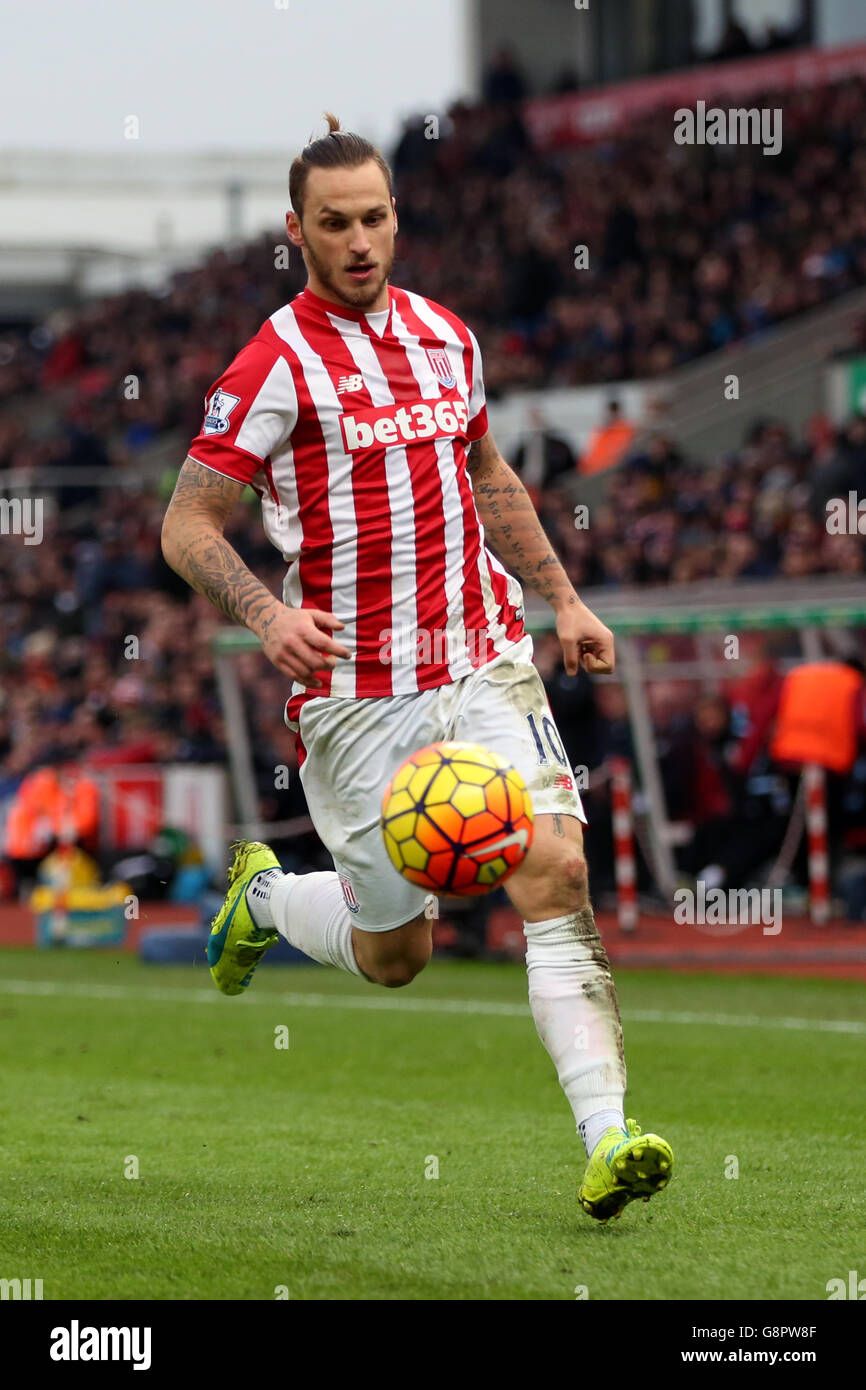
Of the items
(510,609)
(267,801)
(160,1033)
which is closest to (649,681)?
(267,801)

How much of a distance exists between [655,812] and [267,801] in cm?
344

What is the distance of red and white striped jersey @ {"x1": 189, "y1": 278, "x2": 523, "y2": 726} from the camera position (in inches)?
206

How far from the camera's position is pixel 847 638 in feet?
54.0

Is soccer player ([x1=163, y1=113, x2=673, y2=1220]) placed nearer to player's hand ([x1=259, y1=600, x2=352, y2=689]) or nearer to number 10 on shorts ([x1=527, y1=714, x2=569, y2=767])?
number 10 on shorts ([x1=527, y1=714, x2=569, y2=767])

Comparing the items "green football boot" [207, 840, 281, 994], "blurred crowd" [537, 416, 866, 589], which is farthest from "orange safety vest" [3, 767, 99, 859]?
"green football boot" [207, 840, 281, 994]

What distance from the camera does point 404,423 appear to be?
5.37 metres

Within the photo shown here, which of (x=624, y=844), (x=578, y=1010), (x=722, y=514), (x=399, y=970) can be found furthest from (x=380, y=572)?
(x=722, y=514)

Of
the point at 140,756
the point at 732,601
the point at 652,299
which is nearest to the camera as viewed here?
the point at 732,601

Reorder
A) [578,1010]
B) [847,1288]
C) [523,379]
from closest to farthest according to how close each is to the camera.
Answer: [847,1288]
[578,1010]
[523,379]

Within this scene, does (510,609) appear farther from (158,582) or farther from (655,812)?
(158,582)

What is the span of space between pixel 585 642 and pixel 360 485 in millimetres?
714

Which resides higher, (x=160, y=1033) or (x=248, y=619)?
(x=248, y=619)

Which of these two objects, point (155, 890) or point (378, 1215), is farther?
point (155, 890)

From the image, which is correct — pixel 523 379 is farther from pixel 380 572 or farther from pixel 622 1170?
pixel 622 1170
